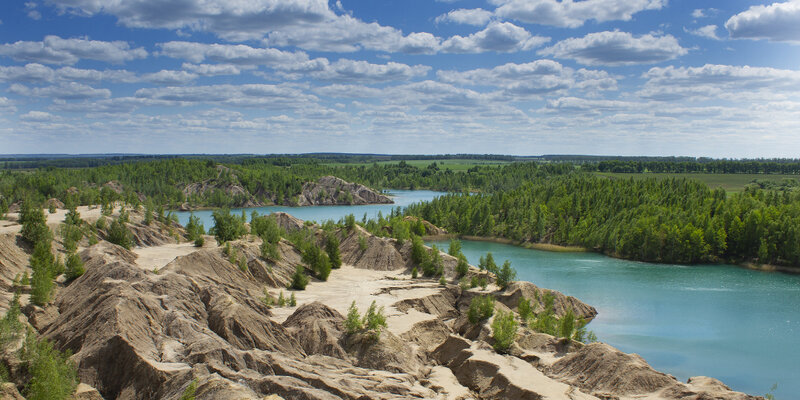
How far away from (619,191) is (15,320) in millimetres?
117480

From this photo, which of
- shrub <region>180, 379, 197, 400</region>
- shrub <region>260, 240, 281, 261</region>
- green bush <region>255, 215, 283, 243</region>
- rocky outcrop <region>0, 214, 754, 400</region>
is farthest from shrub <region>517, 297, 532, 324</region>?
shrub <region>180, 379, 197, 400</region>

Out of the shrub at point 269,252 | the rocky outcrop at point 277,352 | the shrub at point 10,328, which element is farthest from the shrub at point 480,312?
the shrub at point 10,328

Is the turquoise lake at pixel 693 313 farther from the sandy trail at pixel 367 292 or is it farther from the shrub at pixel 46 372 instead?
the shrub at pixel 46 372

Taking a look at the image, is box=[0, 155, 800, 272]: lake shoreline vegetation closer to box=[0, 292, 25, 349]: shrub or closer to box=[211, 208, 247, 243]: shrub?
box=[211, 208, 247, 243]: shrub

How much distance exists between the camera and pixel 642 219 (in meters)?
103

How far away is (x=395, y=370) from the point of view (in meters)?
37.2

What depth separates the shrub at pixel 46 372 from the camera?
2477cm

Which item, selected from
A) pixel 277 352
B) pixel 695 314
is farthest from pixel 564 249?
pixel 277 352

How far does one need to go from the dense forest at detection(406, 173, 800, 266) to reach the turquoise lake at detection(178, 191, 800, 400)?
4.73 meters

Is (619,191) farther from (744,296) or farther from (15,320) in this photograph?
(15,320)

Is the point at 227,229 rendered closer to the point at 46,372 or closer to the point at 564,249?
the point at 46,372

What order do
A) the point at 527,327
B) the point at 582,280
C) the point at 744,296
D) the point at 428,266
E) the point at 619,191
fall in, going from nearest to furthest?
1. the point at 527,327
2. the point at 428,266
3. the point at 744,296
4. the point at 582,280
5. the point at 619,191

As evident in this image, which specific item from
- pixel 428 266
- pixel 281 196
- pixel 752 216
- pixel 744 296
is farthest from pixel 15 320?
pixel 281 196

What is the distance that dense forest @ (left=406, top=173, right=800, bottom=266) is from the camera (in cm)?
9506
